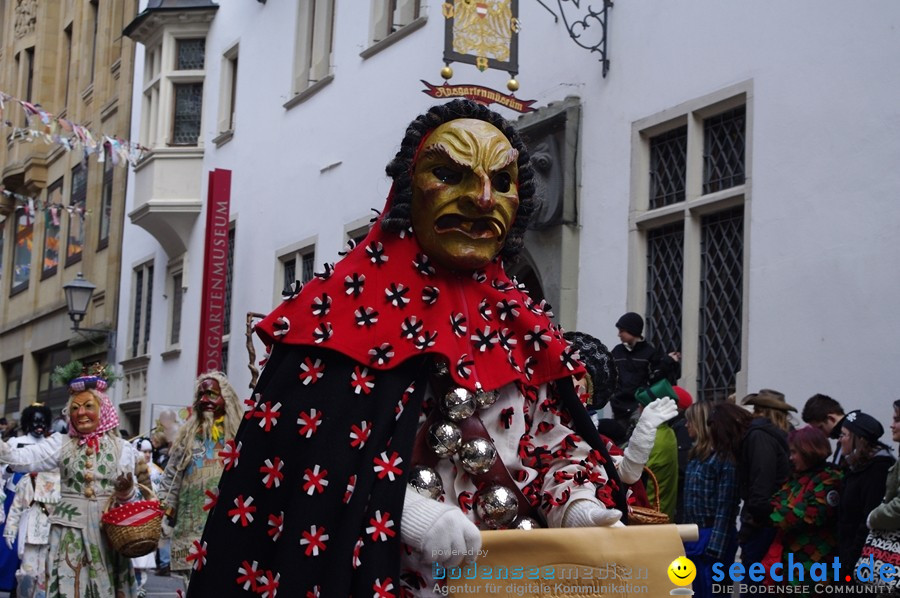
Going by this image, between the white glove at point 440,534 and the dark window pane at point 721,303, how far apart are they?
7.36 metres

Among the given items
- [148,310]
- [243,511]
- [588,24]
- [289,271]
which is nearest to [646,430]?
[243,511]

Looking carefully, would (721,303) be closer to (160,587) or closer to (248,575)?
(160,587)

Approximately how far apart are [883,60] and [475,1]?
15.3 feet

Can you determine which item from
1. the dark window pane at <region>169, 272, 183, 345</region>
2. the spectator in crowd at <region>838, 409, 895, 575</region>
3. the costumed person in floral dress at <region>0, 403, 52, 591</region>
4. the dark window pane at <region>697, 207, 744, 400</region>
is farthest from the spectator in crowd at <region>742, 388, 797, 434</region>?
the dark window pane at <region>169, 272, 183, 345</region>

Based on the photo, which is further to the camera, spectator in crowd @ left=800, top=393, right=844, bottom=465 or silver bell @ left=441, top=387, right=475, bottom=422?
spectator in crowd @ left=800, top=393, right=844, bottom=465

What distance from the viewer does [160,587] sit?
13.5m

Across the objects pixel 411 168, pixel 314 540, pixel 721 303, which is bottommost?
pixel 314 540

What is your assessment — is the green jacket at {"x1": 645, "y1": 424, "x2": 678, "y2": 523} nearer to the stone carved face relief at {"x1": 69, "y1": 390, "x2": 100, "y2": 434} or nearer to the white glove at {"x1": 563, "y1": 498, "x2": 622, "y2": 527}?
the stone carved face relief at {"x1": 69, "y1": 390, "x2": 100, "y2": 434}

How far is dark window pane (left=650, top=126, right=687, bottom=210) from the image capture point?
456 inches

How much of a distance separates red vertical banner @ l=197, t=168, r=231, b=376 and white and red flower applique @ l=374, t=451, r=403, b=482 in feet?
58.2

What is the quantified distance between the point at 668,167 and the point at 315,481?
28.0ft

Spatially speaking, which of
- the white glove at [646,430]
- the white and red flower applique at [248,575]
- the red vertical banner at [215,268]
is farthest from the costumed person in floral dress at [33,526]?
the red vertical banner at [215,268]

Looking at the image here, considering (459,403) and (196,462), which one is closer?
(459,403)

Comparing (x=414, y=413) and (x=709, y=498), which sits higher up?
(x=414, y=413)
